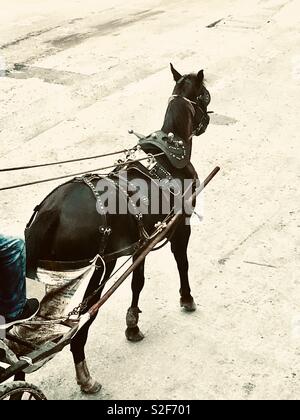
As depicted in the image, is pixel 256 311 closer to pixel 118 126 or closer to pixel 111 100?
pixel 118 126

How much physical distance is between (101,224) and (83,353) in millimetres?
1254

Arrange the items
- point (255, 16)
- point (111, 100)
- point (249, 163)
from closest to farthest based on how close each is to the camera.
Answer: point (249, 163)
point (111, 100)
point (255, 16)

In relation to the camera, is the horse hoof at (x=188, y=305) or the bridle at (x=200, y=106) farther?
the horse hoof at (x=188, y=305)

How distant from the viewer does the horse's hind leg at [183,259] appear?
608 centimetres

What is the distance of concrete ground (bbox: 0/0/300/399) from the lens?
225 inches

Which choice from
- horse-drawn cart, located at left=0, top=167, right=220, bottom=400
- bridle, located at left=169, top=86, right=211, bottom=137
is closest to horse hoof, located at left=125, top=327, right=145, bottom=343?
horse-drawn cart, located at left=0, top=167, right=220, bottom=400

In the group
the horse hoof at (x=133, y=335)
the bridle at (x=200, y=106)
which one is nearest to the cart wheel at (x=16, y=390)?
the horse hoof at (x=133, y=335)

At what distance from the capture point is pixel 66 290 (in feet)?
16.4

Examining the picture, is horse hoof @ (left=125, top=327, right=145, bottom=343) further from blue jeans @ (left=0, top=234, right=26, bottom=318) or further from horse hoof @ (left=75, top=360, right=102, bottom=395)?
blue jeans @ (left=0, top=234, right=26, bottom=318)

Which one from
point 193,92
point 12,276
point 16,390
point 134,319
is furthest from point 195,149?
point 16,390

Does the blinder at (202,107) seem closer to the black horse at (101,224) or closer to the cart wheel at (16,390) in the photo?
the black horse at (101,224)

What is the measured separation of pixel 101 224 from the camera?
4.89 meters
